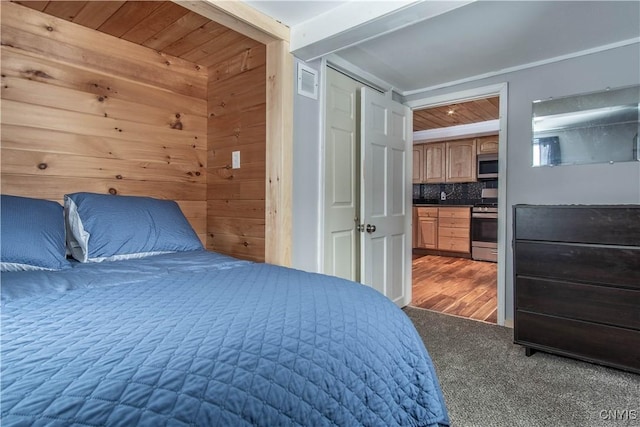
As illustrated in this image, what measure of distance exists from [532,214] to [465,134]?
4.06 m

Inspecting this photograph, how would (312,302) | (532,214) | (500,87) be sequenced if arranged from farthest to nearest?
(500,87)
(532,214)
(312,302)

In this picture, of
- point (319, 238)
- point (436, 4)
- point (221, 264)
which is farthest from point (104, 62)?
point (436, 4)

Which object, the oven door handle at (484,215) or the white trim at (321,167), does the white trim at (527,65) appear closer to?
the white trim at (321,167)

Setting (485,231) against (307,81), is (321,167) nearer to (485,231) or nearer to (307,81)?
(307,81)

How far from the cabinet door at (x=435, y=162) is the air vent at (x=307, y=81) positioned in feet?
15.6

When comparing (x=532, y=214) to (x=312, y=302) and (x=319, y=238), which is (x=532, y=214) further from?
(x=312, y=302)

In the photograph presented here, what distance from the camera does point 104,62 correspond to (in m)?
2.19

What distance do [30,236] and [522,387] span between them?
8.54 feet

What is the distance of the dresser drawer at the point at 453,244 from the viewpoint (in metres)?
6.10

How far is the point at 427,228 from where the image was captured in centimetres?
656

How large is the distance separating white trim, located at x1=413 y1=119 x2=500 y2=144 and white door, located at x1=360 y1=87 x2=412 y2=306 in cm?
301

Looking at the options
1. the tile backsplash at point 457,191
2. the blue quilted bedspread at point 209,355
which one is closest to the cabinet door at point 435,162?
the tile backsplash at point 457,191

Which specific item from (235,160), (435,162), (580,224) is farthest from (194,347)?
(435,162)

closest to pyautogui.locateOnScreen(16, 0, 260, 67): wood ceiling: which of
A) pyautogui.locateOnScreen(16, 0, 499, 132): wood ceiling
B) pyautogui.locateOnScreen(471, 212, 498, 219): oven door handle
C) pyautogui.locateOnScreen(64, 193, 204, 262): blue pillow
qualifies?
pyautogui.locateOnScreen(16, 0, 499, 132): wood ceiling
